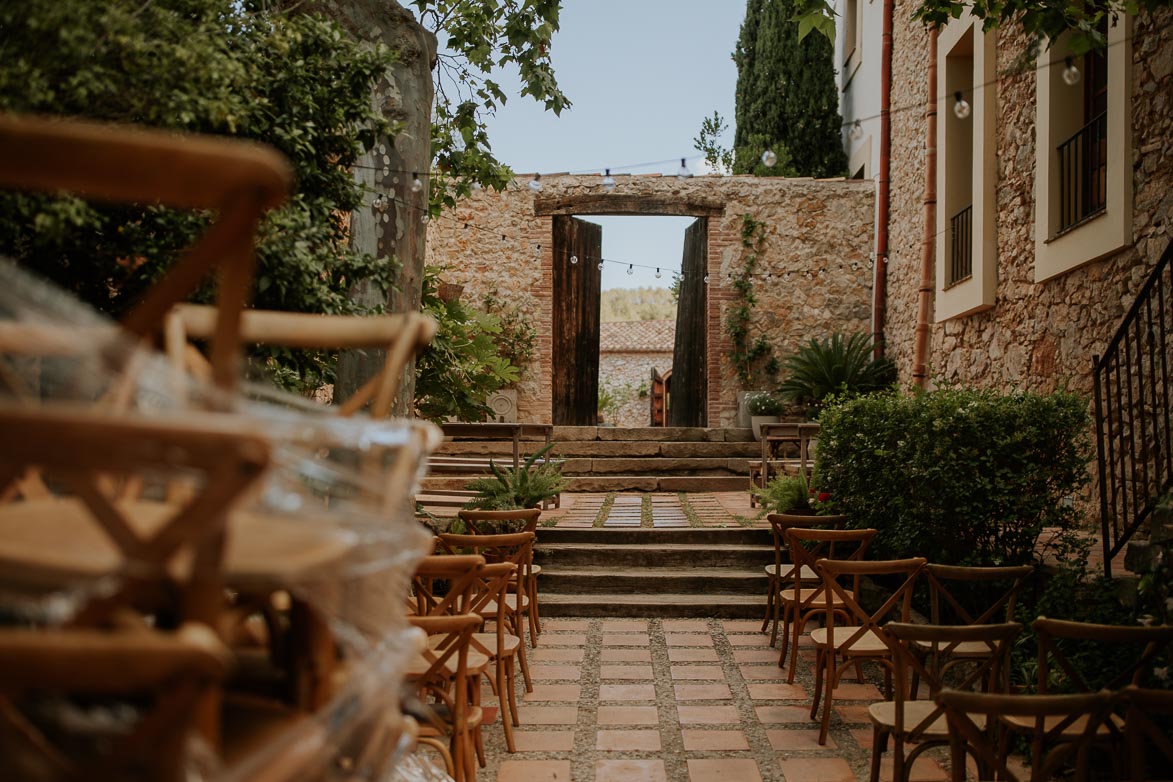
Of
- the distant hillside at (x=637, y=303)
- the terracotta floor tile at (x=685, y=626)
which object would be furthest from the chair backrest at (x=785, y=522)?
the distant hillside at (x=637, y=303)

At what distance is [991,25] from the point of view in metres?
4.67

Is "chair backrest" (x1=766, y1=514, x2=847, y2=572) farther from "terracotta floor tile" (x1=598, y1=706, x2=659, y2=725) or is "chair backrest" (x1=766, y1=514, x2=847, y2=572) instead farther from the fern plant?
the fern plant

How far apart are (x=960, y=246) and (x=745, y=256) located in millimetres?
3821

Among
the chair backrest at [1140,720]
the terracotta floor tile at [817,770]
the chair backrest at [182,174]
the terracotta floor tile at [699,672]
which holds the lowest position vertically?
the terracotta floor tile at [699,672]

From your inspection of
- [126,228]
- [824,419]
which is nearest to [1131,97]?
[824,419]

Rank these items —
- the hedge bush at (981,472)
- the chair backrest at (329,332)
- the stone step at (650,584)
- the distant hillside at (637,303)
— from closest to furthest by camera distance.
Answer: the chair backrest at (329,332), the hedge bush at (981,472), the stone step at (650,584), the distant hillside at (637,303)

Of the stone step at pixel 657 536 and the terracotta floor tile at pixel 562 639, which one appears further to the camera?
the stone step at pixel 657 536

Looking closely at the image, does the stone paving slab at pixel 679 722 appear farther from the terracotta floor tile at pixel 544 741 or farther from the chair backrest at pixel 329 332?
the chair backrest at pixel 329 332

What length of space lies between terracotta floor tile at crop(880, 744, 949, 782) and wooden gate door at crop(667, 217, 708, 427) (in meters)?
8.93

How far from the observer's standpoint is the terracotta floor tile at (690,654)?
495 centimetres

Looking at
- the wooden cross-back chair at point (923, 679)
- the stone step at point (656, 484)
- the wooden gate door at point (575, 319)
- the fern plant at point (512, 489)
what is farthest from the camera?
the wooden gate door at point (575, 319)

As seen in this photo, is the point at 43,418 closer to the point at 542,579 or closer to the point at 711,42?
the point at 542,579

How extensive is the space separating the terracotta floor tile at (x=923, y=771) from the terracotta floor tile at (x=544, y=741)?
1203mm

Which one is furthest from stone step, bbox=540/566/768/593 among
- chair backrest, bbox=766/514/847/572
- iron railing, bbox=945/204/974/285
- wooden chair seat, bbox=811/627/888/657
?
iron railing, bbox=945/204/974/285
